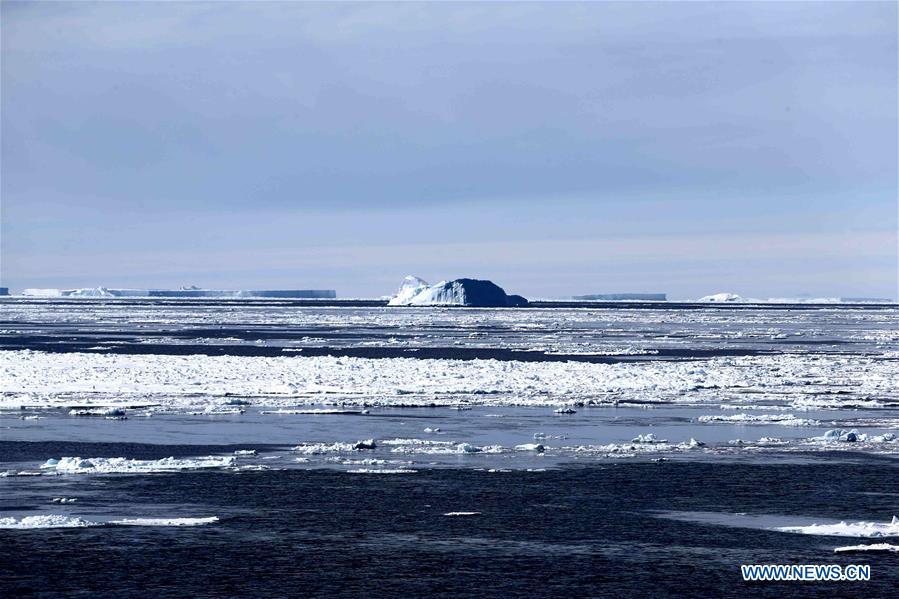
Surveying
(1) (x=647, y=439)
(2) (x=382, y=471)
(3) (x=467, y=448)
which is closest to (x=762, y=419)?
(1) (x=647, y=439)

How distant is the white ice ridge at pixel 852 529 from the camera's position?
1321cm

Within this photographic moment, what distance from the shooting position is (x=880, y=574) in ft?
37.9

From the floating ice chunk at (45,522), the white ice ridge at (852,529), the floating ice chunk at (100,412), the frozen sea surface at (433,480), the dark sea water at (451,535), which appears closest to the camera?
the dark sea water at (451,535)

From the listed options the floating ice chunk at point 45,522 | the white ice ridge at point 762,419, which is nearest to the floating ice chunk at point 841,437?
the white ice ridge at point 762,419

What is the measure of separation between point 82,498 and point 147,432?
23.4 feet

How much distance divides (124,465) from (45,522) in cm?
439

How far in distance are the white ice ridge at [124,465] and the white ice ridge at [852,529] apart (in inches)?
320

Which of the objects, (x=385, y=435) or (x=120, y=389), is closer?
(x=385, y=435)

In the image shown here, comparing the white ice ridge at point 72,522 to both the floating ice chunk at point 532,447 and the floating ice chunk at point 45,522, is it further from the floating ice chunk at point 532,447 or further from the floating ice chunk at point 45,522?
the floating ice chunk at point 532,447

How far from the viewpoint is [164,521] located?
13.9 metres

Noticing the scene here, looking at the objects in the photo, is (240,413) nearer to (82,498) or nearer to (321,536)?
(82,498)

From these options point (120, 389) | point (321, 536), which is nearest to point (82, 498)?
point (321, 536)

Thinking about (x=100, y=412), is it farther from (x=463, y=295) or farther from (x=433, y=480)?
(x=463, y=295)

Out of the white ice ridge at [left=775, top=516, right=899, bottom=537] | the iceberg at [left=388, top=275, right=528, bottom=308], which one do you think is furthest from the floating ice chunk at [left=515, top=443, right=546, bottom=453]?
the iceberg at [left=388, top=275, right=528, bottom=308]
